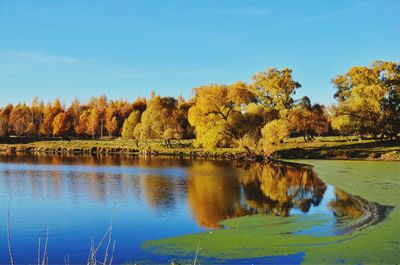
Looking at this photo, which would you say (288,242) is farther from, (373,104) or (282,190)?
(373,104)

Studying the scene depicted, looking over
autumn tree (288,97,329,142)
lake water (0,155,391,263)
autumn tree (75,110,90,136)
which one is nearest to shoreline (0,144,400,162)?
autumn tree (288,97,329,142)

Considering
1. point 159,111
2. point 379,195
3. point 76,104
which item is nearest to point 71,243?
point 379,195

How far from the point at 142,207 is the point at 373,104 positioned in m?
44.0

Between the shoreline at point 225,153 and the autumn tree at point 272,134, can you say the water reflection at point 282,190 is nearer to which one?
the autumn tree at point 272,134

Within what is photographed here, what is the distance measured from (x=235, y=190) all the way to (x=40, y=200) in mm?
11733

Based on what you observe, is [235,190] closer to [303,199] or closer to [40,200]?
[303,199]

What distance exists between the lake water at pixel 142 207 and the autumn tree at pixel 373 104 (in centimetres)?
2460

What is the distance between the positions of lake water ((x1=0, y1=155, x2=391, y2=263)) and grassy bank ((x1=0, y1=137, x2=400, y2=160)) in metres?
20.9

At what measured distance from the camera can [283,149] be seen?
60469 mm

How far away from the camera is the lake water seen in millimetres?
15164

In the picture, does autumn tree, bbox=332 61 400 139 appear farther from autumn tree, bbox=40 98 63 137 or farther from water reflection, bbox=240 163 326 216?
autumn tree, bbox=40 98 63 137

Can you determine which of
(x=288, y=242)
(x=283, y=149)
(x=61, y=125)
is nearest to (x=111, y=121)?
(x=61, y=125)

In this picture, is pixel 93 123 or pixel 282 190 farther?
pixel 93 123

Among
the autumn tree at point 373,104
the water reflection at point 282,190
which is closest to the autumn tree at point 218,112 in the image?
the autumn tree at point 373,104
